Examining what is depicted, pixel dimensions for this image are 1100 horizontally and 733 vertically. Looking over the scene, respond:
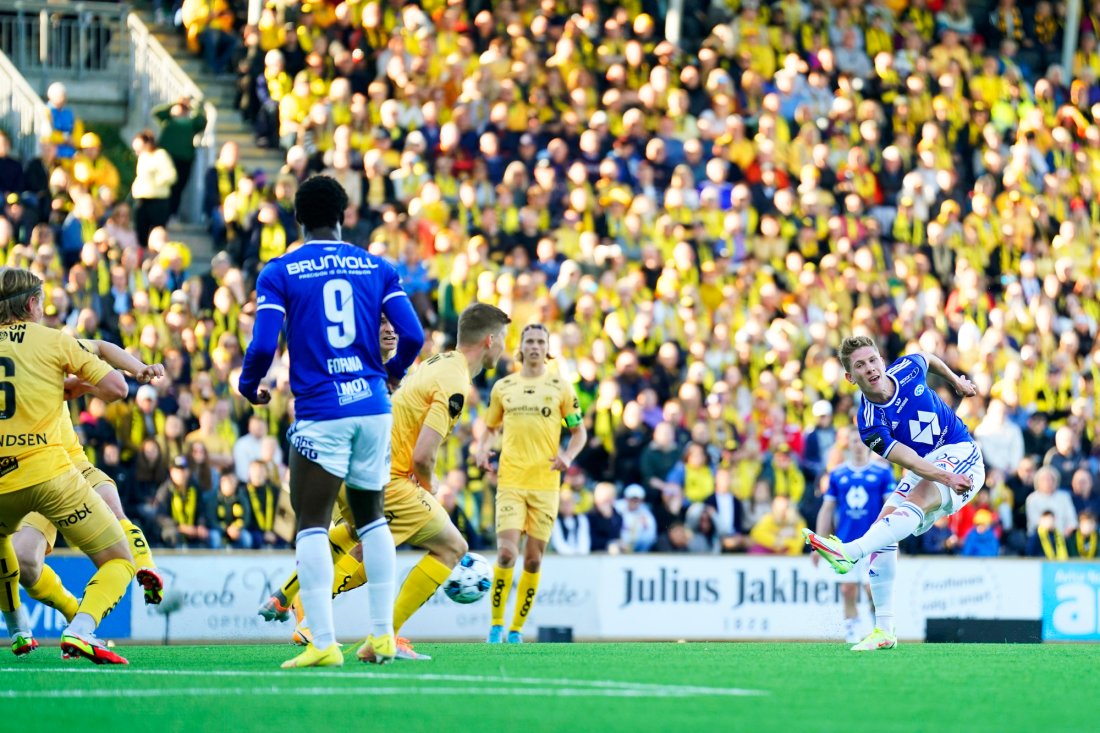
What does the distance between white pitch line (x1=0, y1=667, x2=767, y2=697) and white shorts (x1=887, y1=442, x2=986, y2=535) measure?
4633 mm

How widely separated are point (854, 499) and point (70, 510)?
9.66 metres

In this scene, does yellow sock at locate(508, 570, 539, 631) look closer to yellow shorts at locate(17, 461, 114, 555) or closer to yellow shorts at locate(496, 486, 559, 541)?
yellow shorts at locate(496, 486, 559, 541)

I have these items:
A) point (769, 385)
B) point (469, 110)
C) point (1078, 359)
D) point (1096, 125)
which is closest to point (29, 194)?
point (469, 110)

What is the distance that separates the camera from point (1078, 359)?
964 inches

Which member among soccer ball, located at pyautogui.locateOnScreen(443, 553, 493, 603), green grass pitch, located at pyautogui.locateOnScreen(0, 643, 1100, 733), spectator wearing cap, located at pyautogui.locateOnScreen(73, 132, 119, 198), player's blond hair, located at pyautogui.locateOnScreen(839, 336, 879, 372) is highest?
spectator wearing cap, located at pyautogui.locateOnScreen(73, 132, 119, 198)

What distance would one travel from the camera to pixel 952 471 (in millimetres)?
13352

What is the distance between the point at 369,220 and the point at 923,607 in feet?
23.9

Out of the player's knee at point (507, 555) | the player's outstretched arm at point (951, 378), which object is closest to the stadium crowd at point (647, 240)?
the player's knee at point (507, 555)

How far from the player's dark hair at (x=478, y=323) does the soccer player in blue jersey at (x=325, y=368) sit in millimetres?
1960

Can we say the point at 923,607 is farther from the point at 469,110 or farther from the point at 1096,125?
the point at 1096,125

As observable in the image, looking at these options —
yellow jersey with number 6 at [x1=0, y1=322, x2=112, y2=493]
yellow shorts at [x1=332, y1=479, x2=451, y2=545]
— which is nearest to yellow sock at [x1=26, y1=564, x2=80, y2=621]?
yellow jersey with number 6 at [x1=0, y1=322, x2=112, y2=493]

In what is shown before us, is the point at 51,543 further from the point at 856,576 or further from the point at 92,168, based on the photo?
the point at 92,168

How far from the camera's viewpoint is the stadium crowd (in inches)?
770

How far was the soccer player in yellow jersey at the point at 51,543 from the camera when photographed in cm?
1099
